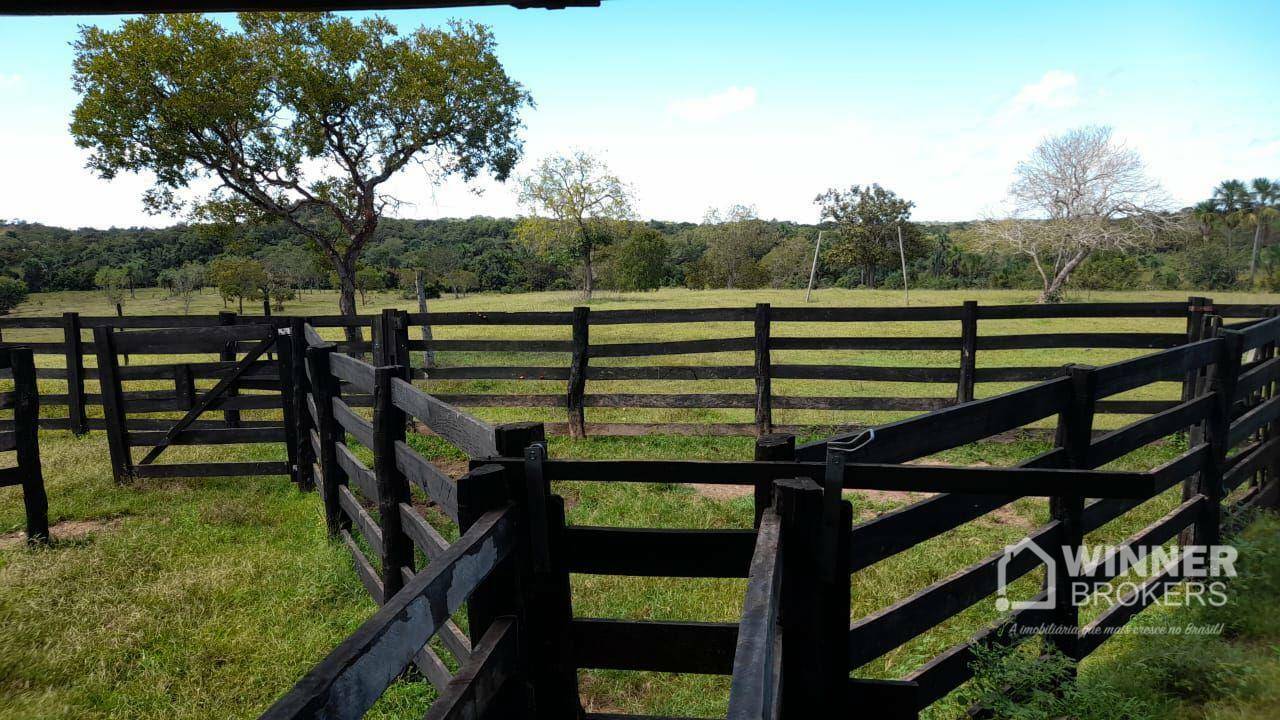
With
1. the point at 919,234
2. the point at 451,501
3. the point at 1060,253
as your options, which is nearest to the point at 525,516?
the point at 451,501

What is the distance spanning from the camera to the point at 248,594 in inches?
183

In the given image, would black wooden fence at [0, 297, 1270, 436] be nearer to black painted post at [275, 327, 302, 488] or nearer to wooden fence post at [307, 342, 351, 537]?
black painted post at [275, 327, 302, 488]

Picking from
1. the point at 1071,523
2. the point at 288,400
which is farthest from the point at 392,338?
the point at 1071,523

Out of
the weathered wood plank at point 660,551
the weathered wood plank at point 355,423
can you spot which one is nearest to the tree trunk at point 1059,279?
the weathered wood plank at point 355,423

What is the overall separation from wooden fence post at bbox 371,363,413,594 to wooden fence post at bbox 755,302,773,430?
5343 mm

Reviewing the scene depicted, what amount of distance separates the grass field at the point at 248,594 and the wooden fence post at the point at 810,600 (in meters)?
1.59

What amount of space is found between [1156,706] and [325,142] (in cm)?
2131

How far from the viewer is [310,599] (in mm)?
4535

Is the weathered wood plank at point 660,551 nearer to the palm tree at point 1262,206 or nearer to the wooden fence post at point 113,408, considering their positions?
the wooden fence post at point 113,408

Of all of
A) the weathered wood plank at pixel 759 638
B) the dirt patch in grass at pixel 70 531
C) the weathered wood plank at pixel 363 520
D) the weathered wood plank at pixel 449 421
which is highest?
the weathered wood plank at pixel 449 421

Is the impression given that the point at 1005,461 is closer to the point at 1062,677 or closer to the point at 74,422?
the point at 1062,677

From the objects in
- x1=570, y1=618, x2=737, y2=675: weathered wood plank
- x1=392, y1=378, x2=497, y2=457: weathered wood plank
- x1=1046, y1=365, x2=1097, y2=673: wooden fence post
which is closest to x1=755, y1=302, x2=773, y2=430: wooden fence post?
x1=1046, y1=365, x2=1097, y2=673: wooden fence post

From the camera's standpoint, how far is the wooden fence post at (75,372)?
9.38 metres

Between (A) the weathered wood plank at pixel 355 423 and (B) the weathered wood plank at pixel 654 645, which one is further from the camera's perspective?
(A) the weathered wood plank at pixel 355 423
